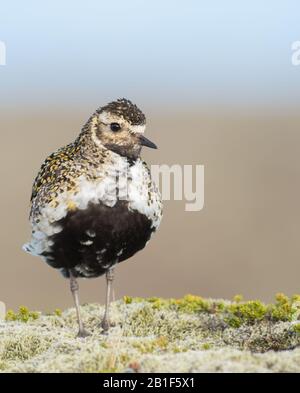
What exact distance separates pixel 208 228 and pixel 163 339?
17.9m

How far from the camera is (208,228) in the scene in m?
25.5

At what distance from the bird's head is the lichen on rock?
6.46ft

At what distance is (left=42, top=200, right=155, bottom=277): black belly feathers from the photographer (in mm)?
8023

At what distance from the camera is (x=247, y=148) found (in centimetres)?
3325

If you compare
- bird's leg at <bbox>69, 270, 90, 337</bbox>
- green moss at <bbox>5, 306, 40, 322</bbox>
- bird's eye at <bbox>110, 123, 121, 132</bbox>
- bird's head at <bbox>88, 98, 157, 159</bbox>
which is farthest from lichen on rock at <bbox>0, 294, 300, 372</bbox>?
bird's eye at <bbox>110, 123, 121, 132</bbox>

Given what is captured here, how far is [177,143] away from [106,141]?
2748 centimetres

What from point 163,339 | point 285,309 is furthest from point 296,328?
→ point 163,339

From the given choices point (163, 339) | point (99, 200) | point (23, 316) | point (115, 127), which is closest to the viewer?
point (163, 339)

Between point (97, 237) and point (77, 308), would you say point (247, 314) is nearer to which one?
point (77, 308)

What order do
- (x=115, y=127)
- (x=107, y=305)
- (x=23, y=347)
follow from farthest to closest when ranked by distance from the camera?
(x=107, y=305)
(x=115, y=127)
(x=23, y=347)

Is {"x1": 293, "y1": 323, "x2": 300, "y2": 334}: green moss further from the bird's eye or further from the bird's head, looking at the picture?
the bird's eye

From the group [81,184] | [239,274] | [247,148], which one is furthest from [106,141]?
[247,148]

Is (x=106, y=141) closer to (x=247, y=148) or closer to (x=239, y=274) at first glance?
(x=239, y=274)

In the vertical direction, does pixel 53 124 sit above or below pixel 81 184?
above
